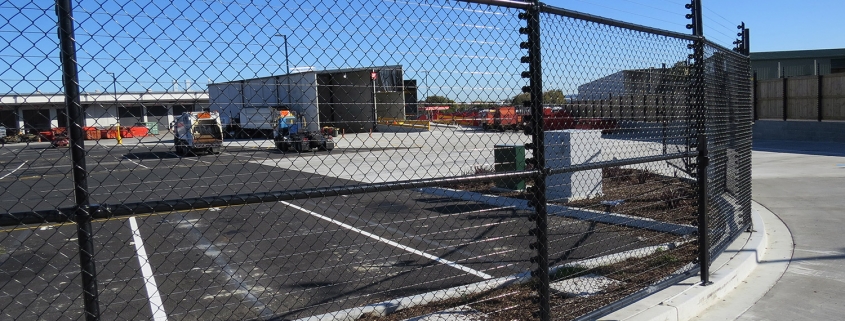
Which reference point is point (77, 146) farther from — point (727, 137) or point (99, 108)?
point (727, 137)

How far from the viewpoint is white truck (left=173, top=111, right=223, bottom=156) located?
3.49m

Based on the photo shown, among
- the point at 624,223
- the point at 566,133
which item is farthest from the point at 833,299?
the point at 566,133

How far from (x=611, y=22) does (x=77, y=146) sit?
3.72 m

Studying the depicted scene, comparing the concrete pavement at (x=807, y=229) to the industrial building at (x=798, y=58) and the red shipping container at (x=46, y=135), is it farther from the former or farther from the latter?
the industrial building at (x=798, y=58)

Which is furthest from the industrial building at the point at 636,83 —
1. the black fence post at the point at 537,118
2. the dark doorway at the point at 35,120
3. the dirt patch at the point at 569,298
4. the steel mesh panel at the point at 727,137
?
the dark doorway at the point at 35,120

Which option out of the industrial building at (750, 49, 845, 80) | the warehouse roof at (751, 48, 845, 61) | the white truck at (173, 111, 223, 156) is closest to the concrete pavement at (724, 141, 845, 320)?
the white truck at (173, 111, 223, 156)

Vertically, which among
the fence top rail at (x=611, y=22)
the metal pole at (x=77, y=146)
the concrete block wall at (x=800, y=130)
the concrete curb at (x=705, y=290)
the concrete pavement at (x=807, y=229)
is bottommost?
the concrete pavement at (x=807, y=229)

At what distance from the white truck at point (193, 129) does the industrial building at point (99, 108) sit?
212mm

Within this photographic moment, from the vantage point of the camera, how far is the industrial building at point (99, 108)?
109 inches

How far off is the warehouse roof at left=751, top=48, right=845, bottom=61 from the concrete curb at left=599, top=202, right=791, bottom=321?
133 ft

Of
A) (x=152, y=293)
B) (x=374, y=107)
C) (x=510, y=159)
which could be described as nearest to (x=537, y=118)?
(x=374, y=107)

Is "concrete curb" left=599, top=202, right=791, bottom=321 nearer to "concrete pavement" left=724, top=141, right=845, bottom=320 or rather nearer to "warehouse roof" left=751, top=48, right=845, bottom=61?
"concrete pavement" left=724, top=141, right=845, bottom=320

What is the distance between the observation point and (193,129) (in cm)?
392

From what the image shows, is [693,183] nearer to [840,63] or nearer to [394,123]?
[394,123]
